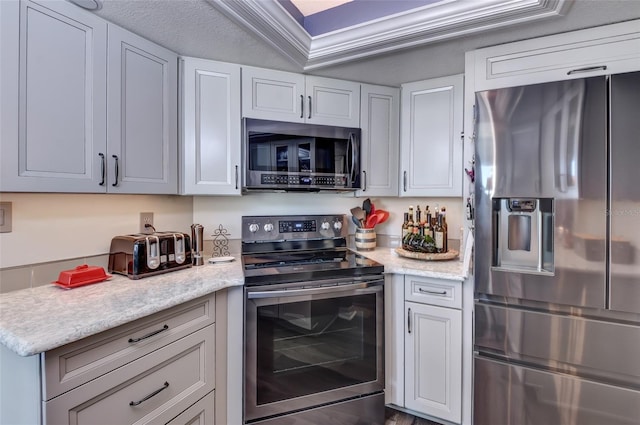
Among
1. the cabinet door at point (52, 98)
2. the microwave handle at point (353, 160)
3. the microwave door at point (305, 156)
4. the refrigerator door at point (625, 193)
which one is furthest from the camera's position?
the microwave handle at point (353, 160)

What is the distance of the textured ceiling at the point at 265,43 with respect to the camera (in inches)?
53.9

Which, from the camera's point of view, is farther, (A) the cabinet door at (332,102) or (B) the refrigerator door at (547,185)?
(A) the cabinet door at (332,102)

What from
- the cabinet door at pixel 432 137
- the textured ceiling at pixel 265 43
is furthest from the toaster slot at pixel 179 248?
the cabinet door at pixel 432 137

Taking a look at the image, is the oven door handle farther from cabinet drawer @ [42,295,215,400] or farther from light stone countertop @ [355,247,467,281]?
cabinet drawer @ [42,295,215,400]

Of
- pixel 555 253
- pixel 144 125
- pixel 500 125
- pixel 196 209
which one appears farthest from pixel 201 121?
pixel 555 253

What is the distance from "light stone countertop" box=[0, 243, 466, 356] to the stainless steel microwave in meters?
0.62

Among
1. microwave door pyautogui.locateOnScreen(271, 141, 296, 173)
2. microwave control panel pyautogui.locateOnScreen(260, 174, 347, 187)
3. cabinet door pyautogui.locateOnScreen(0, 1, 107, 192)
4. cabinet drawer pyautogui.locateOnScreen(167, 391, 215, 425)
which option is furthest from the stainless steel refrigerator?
cabinet door pyautogui.locateOnScreen(0, 1, 107, 192)

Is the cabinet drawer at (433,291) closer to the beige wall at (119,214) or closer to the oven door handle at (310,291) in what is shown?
the oven door handle at (310,291)

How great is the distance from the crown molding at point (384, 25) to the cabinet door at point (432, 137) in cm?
57

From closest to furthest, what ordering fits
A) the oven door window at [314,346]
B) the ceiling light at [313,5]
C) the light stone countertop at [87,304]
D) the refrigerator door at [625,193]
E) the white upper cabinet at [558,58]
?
the light stone countertop at [87,304], the refrigerator door at [625,193], the white upper cabinet at [558,58], the oven door window at [314,346], the ceiling light at [313,5]

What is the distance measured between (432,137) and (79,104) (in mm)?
1966

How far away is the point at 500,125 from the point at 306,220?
134 cm

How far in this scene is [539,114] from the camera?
59.6 inches

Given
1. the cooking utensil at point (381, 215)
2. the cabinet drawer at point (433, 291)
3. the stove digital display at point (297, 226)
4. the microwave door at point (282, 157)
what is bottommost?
the cabinet drawer at point (433, 291)
